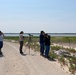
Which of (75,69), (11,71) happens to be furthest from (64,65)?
(11,71)

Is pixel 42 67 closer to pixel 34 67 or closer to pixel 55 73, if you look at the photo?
pixel 34 67

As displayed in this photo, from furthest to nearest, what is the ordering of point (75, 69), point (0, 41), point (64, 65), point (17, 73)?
point (0, 41) < point (64, 65) < point (75, 69) < point (17, 73)

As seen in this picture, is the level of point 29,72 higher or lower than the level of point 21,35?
lower

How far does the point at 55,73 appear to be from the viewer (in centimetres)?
1237

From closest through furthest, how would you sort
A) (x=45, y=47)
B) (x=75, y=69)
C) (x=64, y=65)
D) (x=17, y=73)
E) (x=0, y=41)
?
(x=17, y=73), (x=75, y=69), (x=64, y=65), (x=45, y=47), (x=0, y=41)

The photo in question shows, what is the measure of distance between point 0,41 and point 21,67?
7139 millimetres

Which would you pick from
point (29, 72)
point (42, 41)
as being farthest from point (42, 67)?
point (42, 41)

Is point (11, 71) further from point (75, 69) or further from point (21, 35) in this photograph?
point (21, 35)

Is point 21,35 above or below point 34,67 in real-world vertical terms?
above

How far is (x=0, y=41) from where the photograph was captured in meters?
20.5

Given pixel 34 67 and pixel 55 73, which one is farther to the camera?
pixel 34 67

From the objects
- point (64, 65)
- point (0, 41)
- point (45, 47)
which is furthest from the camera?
point (0, 41)

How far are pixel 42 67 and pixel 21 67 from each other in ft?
3.87

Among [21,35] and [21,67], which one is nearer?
[21,67]
